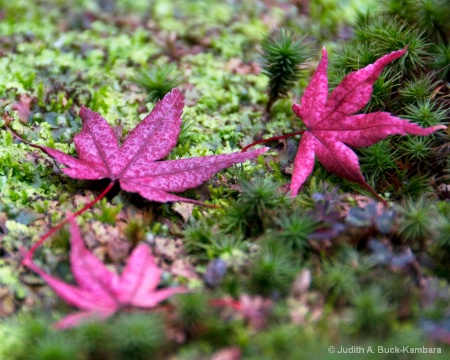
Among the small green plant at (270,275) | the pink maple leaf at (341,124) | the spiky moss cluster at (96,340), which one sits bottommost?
the spiky moss cluster at (96,340)

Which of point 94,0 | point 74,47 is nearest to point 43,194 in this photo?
point 74,47

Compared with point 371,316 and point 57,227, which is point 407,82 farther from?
point 57,227

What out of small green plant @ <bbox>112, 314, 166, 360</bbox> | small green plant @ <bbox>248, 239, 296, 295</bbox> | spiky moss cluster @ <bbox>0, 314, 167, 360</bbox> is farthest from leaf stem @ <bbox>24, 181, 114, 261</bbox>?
small green plant @ <bbox>248, 239, 296, 295</bbox>

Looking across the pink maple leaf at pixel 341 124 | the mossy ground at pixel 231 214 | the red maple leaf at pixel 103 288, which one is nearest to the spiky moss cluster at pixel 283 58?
the mossy ground at pixel 231 214

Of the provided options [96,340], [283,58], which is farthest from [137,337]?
[283,58]

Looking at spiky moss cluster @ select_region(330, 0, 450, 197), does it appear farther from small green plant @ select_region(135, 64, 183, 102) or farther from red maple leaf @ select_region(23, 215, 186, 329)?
red maple leaf @ select_region(23, 215, 186, 329)

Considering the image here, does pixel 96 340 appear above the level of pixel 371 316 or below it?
below

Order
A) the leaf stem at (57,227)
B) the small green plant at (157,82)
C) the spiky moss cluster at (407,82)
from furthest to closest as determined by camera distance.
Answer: the small green plant at (157,82) → the spiky moss cluster at (407,82) → the leaf stem at (57,227)

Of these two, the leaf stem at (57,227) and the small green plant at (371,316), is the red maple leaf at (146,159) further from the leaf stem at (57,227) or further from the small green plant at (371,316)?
the small green plant at (371,316)
